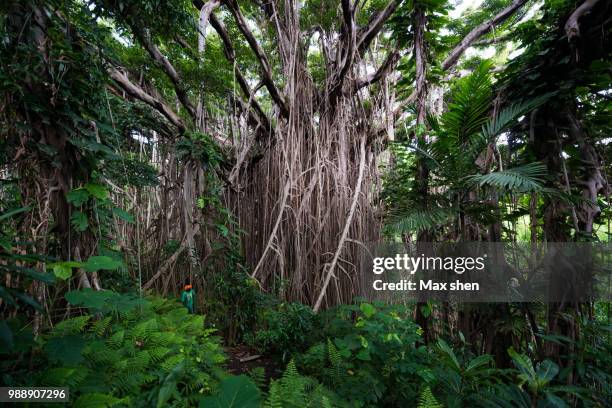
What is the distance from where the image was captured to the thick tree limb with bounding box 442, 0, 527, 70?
7.17 feet

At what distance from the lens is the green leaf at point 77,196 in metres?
0.98

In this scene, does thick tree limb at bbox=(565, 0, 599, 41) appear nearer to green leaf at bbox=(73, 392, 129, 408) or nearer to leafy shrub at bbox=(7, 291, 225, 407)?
leafy shrub at bbox=(7, 291, 225, 407)

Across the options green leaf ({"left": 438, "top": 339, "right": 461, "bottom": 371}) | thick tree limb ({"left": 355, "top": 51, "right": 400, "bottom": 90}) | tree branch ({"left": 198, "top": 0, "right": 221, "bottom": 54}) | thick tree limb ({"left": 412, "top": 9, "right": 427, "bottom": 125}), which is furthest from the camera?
thick tree limb ({"left": 355, "top": 51, "right": 400, "bottom": 90})

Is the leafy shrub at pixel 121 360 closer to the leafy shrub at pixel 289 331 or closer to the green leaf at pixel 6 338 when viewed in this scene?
the green leaf at pixel 6 338

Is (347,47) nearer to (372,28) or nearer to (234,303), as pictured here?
(372,28)

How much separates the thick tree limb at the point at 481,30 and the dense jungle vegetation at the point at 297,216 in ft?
0.10

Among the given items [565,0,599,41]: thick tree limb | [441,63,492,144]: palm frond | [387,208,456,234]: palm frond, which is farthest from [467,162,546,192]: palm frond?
[565,0,599,41]: thick tree limb

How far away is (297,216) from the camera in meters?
2.20

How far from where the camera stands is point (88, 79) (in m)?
1.05

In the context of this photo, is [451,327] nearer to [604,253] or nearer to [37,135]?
[604,253]

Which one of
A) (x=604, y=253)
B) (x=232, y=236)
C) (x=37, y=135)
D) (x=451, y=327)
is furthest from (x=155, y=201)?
(x=604, y=253)

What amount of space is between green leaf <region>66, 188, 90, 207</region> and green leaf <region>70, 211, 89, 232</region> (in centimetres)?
6

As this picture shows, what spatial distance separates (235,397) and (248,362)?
122cm

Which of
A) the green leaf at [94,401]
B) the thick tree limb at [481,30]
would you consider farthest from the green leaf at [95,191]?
the thick tree limb at [481,30]
